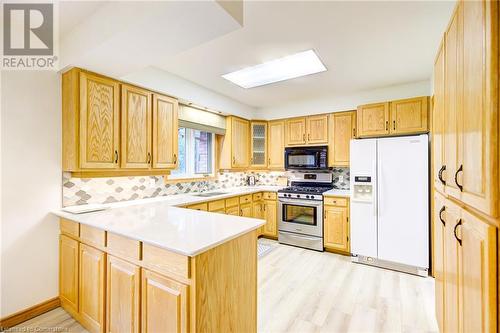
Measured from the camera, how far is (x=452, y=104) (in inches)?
46.8

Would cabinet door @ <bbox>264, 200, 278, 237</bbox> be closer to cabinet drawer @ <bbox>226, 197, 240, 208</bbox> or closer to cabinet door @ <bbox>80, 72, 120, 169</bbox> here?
cabinet drawer @ <bbox>226, 197, 240, 208</bbox>

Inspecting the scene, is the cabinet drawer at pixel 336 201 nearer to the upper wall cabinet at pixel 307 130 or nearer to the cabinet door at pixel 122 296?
the upper wall cabinet at pixel 307 130

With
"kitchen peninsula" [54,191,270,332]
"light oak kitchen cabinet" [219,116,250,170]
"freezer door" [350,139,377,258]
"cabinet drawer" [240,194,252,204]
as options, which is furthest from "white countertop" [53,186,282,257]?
"freezer door" [350,139,377,258]

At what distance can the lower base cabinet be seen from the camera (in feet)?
2.54

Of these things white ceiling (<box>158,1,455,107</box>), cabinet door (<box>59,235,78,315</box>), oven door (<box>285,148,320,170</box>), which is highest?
white ceiling (<box>158,1,455,107</box>)

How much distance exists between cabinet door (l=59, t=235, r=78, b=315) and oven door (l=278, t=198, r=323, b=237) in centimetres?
283

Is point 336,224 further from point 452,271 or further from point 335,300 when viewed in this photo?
point 452,271

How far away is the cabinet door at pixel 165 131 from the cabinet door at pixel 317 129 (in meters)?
2.28

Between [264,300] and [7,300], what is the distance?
2201mm

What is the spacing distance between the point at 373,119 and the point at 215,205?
2569 millimetres

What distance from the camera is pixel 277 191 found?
4.07m

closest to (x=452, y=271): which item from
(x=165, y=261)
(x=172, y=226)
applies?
(x=165, y=261)

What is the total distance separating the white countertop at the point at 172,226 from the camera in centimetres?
128

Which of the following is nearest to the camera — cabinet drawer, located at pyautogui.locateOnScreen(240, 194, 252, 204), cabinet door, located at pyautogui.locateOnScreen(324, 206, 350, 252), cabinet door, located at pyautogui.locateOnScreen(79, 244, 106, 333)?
cabinet door, located at pyautogui.locateOnScreen(79, 244, 106, 333)
